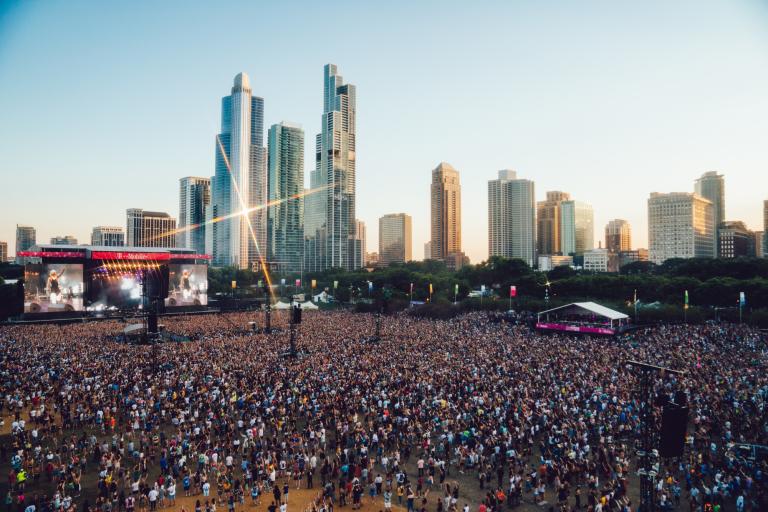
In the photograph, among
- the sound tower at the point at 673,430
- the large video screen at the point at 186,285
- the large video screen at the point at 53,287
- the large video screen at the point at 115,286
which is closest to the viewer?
the sound tower at the point at 673,430

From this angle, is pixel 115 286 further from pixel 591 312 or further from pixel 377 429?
pixel 591 312

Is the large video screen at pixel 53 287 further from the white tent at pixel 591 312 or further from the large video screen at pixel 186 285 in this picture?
the white tent at pixel 591 312

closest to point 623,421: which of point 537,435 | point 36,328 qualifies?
point 537,435

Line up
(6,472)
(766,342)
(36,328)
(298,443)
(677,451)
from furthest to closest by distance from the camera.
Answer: (36,328)
(766,342)
(298,443)
(6,472)
(677,451)

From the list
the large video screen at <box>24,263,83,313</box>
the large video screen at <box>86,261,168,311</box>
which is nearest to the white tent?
the large video screen at <box>86,261,168,311</box>

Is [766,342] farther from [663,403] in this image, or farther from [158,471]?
[158,471]

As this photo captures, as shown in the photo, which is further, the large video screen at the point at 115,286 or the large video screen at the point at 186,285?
the large video screen at the point at 186,285

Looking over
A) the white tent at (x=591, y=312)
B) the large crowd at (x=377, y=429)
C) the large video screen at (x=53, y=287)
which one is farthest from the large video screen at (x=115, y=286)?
the white tent at (x=591, y=312)
